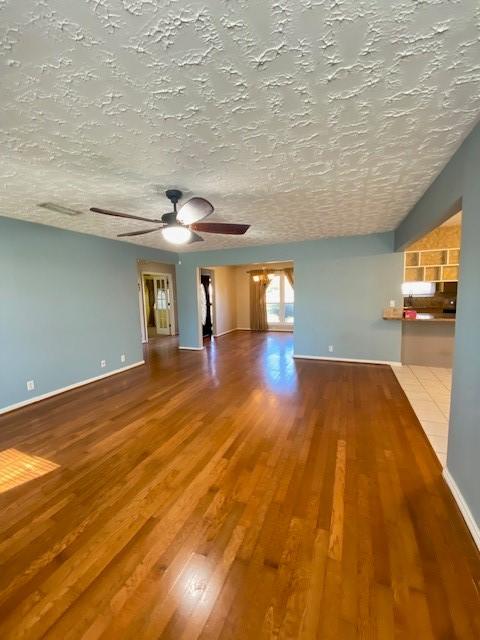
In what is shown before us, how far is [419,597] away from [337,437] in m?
1.45

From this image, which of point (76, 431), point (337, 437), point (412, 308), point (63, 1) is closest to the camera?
point (63, 1)

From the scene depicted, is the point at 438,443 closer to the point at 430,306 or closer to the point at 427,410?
the point at 427,410

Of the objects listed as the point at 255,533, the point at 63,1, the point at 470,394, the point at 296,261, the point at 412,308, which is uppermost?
the point at 63,1

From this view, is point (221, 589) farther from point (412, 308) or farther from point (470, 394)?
point (412, 308)

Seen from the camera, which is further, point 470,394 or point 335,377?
point 335,377

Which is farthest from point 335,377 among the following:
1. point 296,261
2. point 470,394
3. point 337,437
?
point 470,394

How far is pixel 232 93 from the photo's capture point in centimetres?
135

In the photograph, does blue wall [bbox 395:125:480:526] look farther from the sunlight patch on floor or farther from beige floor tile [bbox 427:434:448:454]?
the sunlight patch on floor

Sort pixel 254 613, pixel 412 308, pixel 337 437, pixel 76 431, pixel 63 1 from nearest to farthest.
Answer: pixel 63 1 → pixel 254 613 → pixel 337 437 → pixel 76 431 → pixel 412 308

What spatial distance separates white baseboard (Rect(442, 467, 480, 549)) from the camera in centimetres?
158

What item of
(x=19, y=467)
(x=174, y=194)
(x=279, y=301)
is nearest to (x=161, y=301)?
(x=279, y=301)

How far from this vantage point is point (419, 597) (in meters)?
1.31

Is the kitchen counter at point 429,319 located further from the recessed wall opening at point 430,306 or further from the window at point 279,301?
the window at point 279,301

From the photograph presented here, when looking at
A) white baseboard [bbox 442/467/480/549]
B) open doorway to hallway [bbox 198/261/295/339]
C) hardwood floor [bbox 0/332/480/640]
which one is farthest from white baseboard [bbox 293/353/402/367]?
open doorway to hallway [bbox 198/261/295/339]
